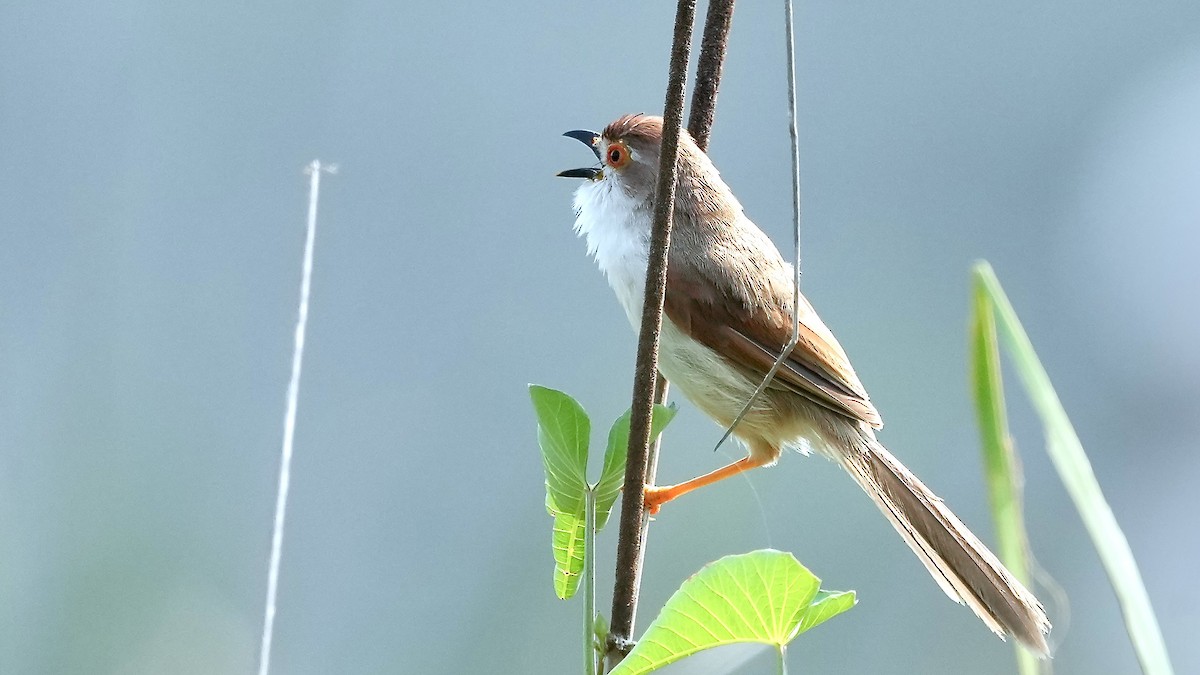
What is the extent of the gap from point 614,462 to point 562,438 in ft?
0.19

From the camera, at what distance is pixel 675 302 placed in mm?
2053

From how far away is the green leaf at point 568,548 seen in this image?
3.68 ft

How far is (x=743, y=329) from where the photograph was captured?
2.07 metres

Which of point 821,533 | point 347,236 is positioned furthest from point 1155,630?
point 347,236

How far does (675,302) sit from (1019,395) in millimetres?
2555

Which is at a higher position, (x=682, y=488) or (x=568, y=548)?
(x=568, y=548)

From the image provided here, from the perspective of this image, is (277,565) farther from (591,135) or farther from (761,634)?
(591,135)

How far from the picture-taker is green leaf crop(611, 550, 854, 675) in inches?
34.0

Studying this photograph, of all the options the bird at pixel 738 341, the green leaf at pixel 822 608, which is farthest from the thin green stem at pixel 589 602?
the bird at pixel 738 341

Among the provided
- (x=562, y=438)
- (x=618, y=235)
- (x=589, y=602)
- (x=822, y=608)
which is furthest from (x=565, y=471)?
(x=618, y=235)

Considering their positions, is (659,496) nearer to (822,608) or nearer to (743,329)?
(743,329)

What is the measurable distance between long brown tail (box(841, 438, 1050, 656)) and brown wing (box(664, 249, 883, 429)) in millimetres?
101

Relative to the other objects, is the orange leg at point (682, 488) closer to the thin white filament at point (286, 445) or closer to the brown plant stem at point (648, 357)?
the thin white filament at point (286, 445)

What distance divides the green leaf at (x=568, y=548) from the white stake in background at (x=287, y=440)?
0.97 feet
